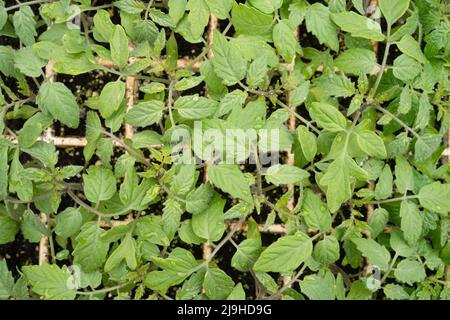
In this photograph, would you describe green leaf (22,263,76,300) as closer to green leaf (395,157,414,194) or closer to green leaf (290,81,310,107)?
green leaf (290,81,310,107)

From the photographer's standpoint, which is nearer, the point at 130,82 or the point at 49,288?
the point at 49,288

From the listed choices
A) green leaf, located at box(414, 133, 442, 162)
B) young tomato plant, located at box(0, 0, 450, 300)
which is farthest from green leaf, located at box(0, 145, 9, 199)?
green leaf, located at box(414, 133, 442, 162)

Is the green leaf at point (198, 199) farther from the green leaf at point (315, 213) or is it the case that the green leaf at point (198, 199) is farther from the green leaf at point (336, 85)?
the green leaf at point (336, 85)

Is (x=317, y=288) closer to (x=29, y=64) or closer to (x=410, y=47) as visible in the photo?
(x=410, y=47)

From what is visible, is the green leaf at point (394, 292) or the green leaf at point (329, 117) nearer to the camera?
the green leaf at point (329, 117)

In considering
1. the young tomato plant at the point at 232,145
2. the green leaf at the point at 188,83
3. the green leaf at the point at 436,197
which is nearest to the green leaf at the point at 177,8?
the young tomato plant at the point at 232,145

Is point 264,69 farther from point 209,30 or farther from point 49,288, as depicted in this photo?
point 49,288

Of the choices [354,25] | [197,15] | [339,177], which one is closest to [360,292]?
[339,177]
